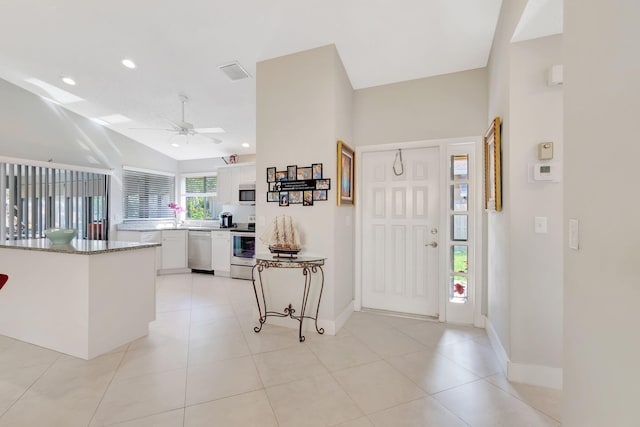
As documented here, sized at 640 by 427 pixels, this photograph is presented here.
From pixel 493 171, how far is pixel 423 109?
1.18 metres

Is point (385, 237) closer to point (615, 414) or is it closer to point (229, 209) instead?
point (615, 414)

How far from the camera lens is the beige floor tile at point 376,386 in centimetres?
184

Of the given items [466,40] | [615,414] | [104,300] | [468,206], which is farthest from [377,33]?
[104,300]

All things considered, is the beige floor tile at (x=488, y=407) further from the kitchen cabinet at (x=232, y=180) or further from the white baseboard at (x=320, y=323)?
the kitchen cabinet at (x=232, y=180)

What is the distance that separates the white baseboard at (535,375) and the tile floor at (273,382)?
6 centimetres

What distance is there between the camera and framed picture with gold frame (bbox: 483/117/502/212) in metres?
2.38

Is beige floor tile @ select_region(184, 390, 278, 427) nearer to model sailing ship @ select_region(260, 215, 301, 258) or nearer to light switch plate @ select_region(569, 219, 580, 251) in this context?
model sailing ship @ select_region(260, 215, 301, 258)

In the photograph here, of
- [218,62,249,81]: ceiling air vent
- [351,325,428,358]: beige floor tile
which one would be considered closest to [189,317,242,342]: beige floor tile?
[351,325,428,358]: beige floor tile

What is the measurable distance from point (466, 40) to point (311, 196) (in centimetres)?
209

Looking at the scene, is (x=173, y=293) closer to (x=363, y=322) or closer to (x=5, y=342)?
(x=5, y=342)

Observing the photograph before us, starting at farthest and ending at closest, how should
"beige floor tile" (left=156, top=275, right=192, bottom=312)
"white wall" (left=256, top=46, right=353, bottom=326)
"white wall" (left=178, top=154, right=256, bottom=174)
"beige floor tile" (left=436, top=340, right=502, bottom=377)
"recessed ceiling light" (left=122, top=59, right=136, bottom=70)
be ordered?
"white wall" (left=178, top=154, right=256, bottom=174) < "beige floor tile" (left=156, top=275, right=192, bottom=312) < "recessed ceiling light" (left=122, top=59, right=136, bottom=70) < "white wall" (left=256, top=46, right=353, bottom=326) < "beige floor tile" (left=436, top=340, right=502, bottom=377)

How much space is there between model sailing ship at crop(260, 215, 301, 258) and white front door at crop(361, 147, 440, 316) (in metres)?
1.06

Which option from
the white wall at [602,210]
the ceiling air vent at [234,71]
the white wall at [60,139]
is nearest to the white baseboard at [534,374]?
the white wall at [602,210]

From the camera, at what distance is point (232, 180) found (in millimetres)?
5812
